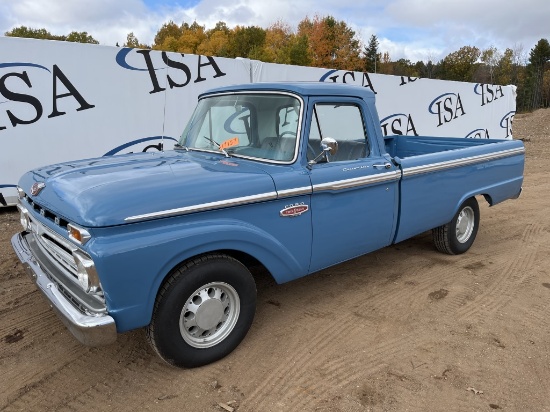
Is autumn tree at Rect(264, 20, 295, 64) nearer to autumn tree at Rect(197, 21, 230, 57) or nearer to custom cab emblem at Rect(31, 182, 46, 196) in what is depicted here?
autumn tree at Rect(197, 21, 230, 57)

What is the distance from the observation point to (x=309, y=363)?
2998mm

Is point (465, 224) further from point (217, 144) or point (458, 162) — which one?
point (217, 144)

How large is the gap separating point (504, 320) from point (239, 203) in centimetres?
251

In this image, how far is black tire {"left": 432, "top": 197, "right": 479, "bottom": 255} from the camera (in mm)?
4883

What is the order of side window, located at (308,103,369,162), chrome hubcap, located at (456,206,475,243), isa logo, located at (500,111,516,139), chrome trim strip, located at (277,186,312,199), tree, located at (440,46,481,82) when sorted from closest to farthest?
1. chrome trim strip, located at (277,186,312,199)
2. side window, located at (308,103,369,162)
3. chrome hubcap, located at (456,206,475,243)
4. isa logo, located at (500,111,516,139)
5. tree, located at (440,46,481,82)

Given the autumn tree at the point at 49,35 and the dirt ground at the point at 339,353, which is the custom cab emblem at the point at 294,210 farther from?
the autumn tree at the point at 49,35

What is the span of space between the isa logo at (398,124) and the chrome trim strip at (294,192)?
912 centimetres

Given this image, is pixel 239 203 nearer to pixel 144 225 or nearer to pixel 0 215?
pixel 144 225

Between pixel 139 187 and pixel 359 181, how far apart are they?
1839mm

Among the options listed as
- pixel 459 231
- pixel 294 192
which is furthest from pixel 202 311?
pixel 459 231

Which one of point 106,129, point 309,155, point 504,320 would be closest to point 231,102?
point 309,155

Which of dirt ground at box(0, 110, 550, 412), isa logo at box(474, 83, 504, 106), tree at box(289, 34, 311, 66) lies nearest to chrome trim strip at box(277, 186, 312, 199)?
dirt ground at box(0, 110, 550, 412)

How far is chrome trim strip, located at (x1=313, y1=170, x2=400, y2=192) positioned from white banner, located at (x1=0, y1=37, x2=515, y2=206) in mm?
5255

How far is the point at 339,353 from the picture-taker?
3.11 m
